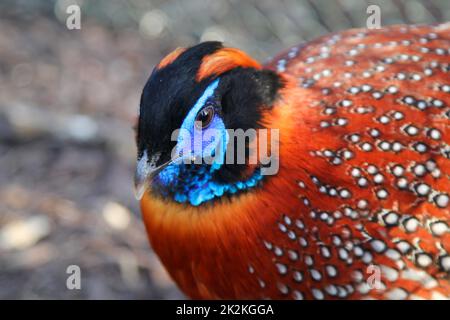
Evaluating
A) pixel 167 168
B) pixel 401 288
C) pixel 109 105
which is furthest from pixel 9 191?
pixel 401 288

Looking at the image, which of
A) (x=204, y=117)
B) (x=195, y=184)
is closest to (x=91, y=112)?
(x=195, y=184)

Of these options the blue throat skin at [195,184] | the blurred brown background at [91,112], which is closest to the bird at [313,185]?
the blue throat skin at [195,184]

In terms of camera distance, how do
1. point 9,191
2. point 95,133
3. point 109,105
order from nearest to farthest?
point 9,191
point 95,133
point 109,105

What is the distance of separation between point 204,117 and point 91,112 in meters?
2.80

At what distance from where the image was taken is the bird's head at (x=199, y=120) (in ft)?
8.82

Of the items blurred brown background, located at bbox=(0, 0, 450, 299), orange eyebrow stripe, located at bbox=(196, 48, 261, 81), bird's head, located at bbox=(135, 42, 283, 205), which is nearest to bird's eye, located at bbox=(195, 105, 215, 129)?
bird's head, located at bbox=(135, 42, 283, 205)

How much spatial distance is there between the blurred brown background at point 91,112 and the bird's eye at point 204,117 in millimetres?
1818

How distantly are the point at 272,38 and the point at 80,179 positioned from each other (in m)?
2.06

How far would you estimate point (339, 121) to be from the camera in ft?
9.77

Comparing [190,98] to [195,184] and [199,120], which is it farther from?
[195,184]

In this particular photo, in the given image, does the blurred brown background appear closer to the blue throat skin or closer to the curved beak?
the blue throat skin

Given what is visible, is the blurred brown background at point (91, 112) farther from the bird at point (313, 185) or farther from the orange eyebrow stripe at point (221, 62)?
the orange eyebrow stripe at point (221, 62)

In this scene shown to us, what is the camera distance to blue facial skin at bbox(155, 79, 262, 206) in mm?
2721

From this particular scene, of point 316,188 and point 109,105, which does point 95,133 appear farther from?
point 316,188
